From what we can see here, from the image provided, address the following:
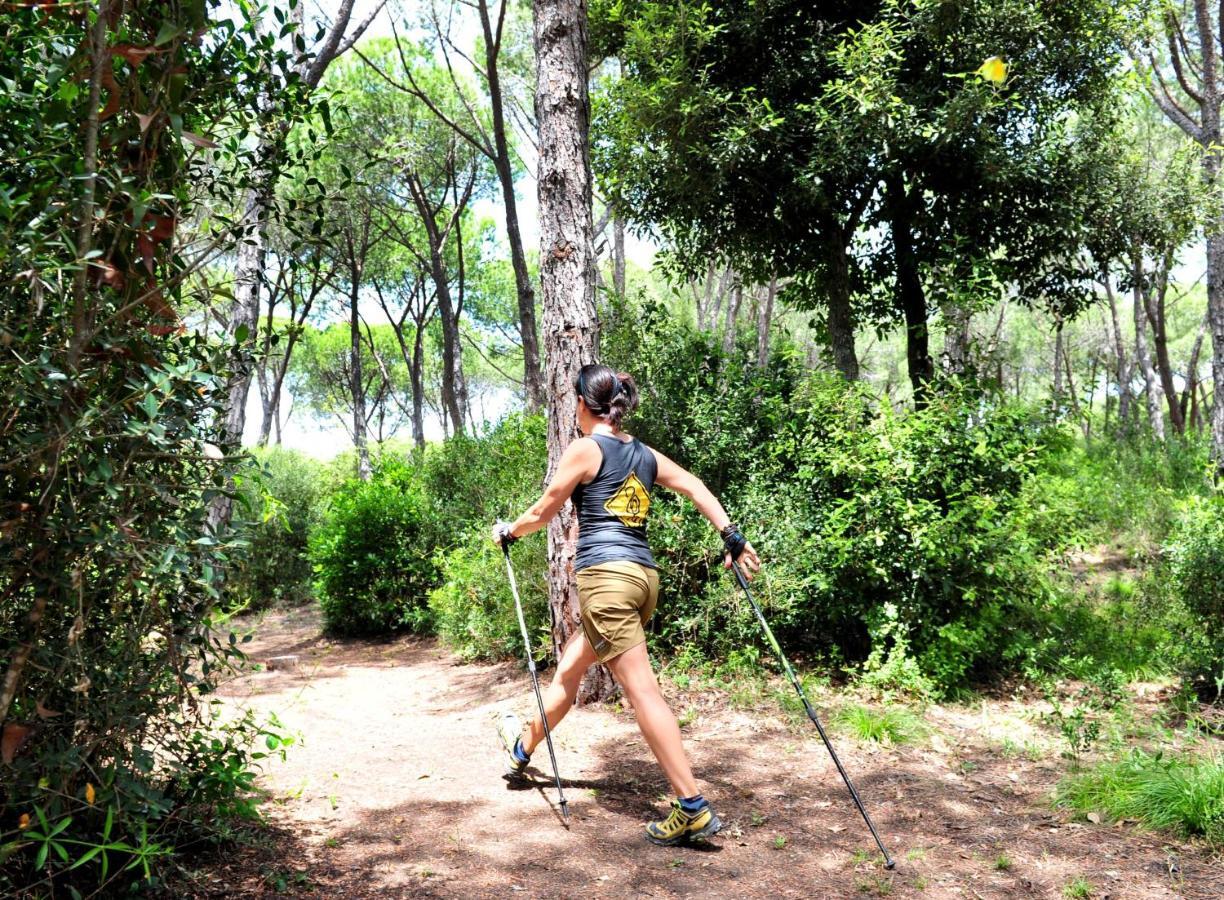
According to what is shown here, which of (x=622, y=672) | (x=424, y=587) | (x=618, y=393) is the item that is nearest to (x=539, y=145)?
(x=618, y=393)

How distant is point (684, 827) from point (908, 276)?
25.5ft

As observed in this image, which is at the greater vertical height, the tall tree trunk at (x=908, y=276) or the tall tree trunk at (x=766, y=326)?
the tall tree trunk at (x=766, y=326)

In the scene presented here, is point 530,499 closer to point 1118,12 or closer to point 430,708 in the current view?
point 430,708

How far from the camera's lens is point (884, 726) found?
18.0ft

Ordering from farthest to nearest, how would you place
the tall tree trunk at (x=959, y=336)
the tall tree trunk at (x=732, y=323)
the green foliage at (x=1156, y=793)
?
the tall tree trunk at (x=732, y=323), the tall tree trunk at (x=959, y=336), the green foliage at (x=1156, y=793)

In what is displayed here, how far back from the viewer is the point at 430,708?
269 inches

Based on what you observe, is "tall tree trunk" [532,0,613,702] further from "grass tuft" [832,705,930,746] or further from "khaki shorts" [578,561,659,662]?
"khaki shorts" [578,561,659,662]

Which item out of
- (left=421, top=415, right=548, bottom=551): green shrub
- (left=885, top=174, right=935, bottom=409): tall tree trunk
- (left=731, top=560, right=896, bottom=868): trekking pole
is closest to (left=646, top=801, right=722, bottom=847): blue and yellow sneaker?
(left=731, top=560, right=896, bottom=868): trekking pole

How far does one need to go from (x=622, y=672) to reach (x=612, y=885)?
0.91 m

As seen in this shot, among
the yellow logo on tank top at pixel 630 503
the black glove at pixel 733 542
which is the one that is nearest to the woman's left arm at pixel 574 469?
the yellow logo on tank top at pixel 630 503

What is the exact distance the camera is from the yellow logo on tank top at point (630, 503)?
13.9 feet

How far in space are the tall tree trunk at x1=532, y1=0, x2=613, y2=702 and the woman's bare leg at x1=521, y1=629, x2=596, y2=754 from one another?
4.85ft

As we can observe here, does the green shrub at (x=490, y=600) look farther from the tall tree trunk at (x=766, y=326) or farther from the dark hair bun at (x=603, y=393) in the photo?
the tall tree trunk at (x=766, y=326)

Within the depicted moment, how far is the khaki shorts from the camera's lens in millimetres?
4059
